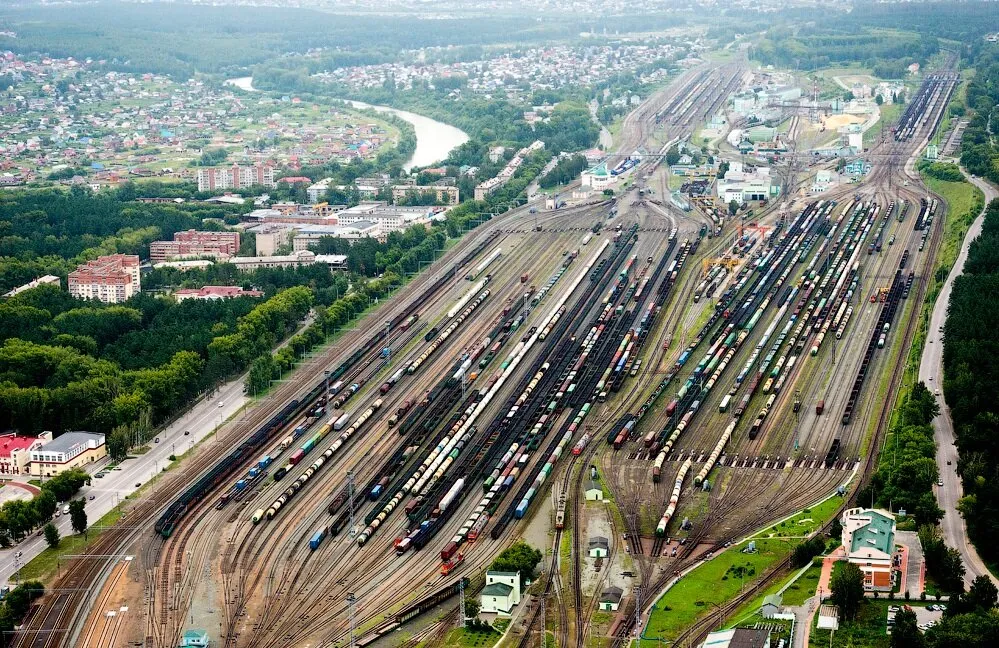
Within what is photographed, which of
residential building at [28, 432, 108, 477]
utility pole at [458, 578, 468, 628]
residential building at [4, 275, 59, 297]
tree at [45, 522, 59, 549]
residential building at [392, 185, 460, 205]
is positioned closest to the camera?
utility pole at [458, 578, 468, 628]

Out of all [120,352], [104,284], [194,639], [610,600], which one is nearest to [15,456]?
[120,352]

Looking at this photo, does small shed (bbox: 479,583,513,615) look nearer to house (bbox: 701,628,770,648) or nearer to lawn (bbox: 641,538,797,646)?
lawn (bbox: 641,538,797,646)

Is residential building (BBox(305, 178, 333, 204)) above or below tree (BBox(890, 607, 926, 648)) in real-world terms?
below

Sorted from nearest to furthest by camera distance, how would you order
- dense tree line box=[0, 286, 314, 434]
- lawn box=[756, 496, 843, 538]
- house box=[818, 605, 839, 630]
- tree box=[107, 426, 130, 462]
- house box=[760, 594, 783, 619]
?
house box=[818, 605, 839, 630] → house box=[760, 594, 783, 619] → lawn box=[756, 496, 843, 538] → tree box=[107, 426, 130, 462] → dense tree line box=[0, 286, 314, 434]

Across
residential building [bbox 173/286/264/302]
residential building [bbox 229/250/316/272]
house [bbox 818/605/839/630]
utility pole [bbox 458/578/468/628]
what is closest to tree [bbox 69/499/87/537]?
utility pole [bbox 458/578/468/628]

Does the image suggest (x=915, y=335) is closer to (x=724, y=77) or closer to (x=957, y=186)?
(x=957, y=186)

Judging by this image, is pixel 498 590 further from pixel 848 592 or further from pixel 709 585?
pixel 848 592

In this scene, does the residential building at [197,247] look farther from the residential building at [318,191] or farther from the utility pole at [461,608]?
the utility pole at [461,608]
